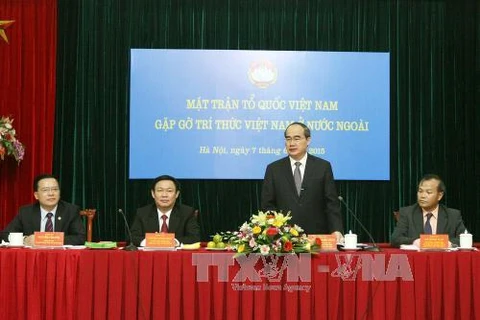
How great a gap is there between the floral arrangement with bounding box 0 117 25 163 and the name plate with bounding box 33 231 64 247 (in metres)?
2.16

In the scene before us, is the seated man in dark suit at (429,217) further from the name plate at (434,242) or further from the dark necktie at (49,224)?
the dark necktie at (49,224)

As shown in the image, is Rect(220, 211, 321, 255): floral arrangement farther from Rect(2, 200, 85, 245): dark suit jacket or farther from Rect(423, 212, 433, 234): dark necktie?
Rect(2, 200, 85, 245): dark suit jacket

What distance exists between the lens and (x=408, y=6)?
6.59 metres

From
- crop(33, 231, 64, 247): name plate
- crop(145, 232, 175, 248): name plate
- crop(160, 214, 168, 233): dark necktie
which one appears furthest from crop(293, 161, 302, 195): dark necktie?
crop(33, 231, 64, 247): name plate

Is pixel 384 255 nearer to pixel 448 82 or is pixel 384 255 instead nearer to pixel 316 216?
pixel 316 216

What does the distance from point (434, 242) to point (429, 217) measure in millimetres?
719

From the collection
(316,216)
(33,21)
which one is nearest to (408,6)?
(316,216)

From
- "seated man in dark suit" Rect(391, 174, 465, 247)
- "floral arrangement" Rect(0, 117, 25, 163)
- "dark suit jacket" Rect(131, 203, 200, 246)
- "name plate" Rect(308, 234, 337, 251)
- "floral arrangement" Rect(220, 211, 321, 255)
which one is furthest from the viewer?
"floral arrangement" Rect(0, 117, 25, 163)

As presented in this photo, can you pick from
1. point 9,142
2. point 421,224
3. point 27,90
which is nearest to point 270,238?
point 421,224

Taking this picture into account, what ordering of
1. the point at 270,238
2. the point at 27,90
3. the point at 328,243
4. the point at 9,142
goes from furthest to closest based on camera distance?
the point at 27,90, the point at 9,142, the point at 328,243, the point at 270,238

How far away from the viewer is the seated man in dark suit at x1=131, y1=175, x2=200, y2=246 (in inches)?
178

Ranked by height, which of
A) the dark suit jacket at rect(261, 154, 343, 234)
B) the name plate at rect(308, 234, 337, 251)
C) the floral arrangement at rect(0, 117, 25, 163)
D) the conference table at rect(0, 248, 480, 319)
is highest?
the floral arrangement at rect(0, 117, 25, 163)

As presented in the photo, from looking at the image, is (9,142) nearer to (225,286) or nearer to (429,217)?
(225,286)

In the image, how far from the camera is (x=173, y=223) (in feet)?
15.0
